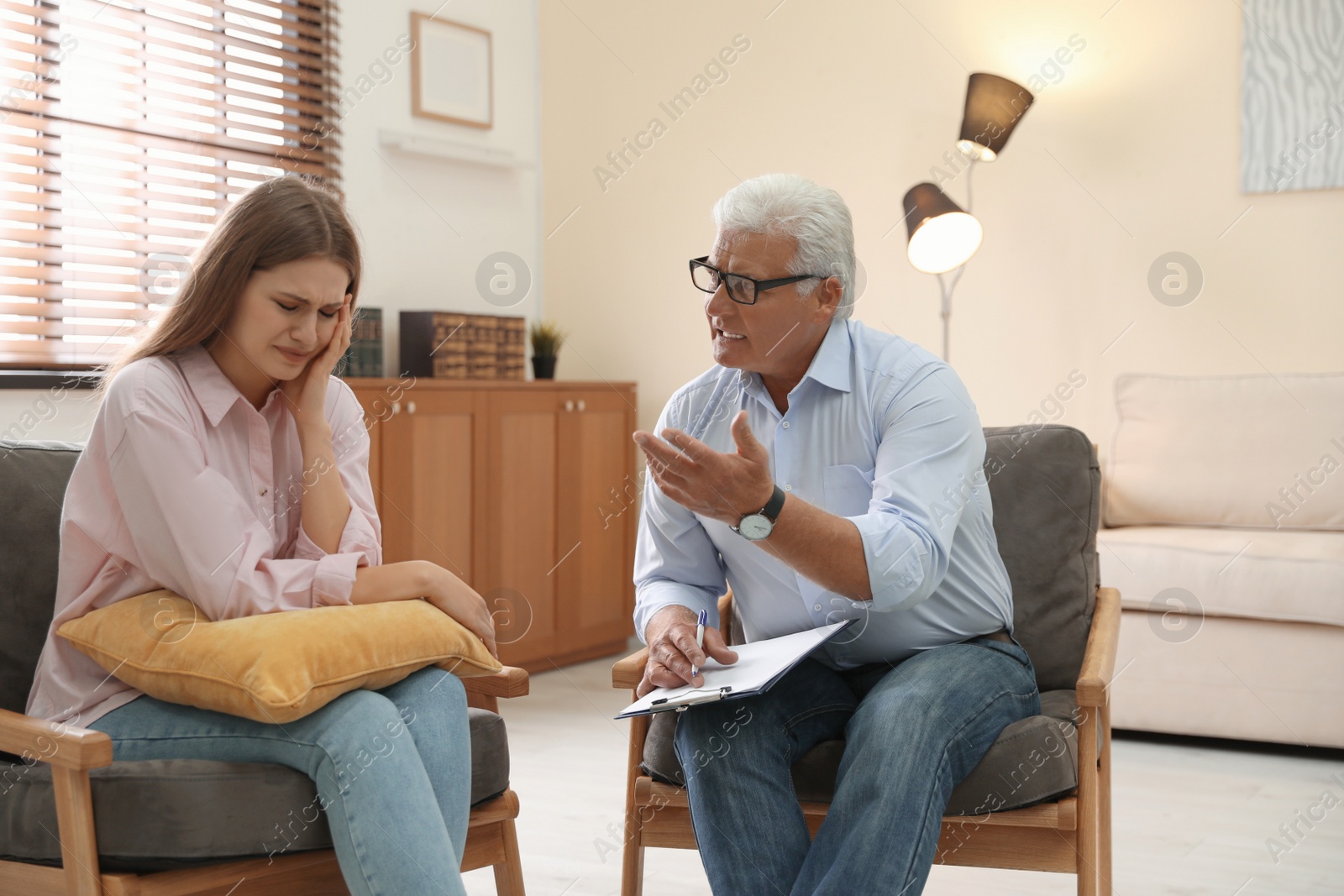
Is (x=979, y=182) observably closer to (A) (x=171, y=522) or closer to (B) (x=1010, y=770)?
(B) (x=1010, y=770)

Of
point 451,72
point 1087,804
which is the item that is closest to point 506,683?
point 1087,804

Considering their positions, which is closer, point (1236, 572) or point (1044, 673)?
point (1044, 673)

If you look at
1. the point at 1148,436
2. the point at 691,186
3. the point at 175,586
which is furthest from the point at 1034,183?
the point at 175,586

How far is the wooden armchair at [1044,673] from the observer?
1.54 metres

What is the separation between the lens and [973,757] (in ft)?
5.00

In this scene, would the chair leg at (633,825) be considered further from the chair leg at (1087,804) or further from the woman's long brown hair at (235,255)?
the woman's long brown hair at (235,255)

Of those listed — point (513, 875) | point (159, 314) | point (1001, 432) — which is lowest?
point (513, 875)

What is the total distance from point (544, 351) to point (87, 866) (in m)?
3.06

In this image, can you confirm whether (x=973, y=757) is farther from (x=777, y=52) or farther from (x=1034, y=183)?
(x=777, y=52)

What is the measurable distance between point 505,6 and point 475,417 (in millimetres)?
1683

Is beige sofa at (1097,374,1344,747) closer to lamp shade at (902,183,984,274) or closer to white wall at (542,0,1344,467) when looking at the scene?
white wall at (542,0,1344,467)

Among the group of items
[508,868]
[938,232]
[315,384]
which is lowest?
[508,868]

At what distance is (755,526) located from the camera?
1.40 m

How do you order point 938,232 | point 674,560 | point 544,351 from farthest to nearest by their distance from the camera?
point 544,351 < point 938,232 < point 674,560
